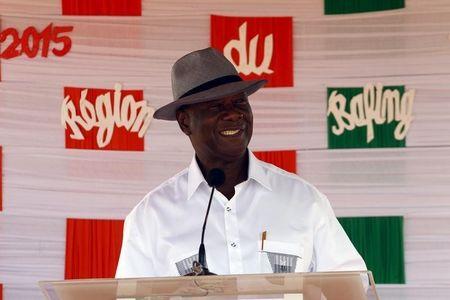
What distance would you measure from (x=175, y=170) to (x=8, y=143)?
0.67 metres

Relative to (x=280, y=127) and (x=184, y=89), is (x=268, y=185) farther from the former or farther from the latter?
(x=280, y=127)

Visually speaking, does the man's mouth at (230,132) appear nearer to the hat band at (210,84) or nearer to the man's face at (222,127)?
the man's face at (222,127)

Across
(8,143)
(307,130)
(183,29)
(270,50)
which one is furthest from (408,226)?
(8,143)

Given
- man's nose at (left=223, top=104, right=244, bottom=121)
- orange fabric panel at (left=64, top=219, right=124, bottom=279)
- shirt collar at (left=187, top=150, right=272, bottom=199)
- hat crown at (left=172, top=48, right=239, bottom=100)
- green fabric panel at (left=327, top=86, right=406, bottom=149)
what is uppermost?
hat crown at (left=172, top=48, right=239, bottom=100)

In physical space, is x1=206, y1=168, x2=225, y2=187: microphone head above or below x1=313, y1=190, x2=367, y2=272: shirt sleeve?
above

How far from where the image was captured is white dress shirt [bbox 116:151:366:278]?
2.84m

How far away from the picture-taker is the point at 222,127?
294 centimetres

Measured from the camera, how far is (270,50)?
398 cm

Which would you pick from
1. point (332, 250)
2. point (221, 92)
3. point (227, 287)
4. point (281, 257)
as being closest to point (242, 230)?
point (281, 257)

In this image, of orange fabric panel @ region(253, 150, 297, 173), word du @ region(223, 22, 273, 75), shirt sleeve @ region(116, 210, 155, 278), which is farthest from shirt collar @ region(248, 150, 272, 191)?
word du @ region(223, 22, 273, 75)

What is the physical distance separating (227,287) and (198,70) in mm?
1183

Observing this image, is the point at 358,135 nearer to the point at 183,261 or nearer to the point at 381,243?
the point at 381,243

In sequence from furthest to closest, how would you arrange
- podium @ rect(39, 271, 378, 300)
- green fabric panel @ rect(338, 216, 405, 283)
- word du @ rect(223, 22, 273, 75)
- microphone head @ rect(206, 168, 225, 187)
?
word du @ rect(223, 22, 273, 75), green fabric panel @ rect(338, 216, 405, 283), microphone head @ rect(206, 168, 225, 187), podium @ rect(39, 271, 378, 300)

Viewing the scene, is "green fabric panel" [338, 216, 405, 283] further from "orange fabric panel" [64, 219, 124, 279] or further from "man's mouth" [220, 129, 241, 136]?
"man's mouth" [220, 129, 241, 136]
